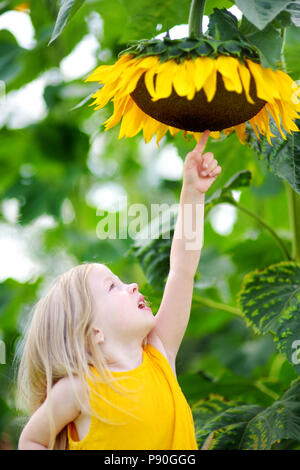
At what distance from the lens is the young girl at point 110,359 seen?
0.81 metres

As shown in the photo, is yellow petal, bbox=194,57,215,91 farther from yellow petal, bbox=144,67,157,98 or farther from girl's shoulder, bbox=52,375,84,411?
girl's shoulder, bbox=52,375,84,411

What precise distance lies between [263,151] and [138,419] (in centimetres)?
40

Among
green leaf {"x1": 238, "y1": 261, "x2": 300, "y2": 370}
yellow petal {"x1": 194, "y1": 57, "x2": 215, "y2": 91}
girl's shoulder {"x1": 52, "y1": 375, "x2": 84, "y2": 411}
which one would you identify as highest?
yellow petal {"x1": 194, "y1": 57, "x2": 215, "y2": 91}

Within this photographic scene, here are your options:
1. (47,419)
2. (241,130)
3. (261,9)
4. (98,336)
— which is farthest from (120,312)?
(261,9)

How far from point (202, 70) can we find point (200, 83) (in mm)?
18

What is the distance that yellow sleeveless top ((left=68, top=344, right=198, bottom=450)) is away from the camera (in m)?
0.81

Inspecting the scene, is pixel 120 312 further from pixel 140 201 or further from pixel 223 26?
pixel 140 201

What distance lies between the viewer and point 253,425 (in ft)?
3.72

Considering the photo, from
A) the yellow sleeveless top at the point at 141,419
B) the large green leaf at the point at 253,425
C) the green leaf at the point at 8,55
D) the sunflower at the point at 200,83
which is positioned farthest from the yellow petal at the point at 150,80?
the green leaf at the point at 8,55

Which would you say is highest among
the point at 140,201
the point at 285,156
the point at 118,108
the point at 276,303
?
the point at 118,108

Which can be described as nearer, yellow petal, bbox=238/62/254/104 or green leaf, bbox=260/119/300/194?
yellow petal, bbox=238/62/254/104

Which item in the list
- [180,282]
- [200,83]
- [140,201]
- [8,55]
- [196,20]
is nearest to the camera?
[200,83]

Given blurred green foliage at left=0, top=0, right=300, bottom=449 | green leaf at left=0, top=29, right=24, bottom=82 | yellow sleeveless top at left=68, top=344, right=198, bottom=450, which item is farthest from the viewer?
green leaf at left=0, top=29, right=24, bottom=82

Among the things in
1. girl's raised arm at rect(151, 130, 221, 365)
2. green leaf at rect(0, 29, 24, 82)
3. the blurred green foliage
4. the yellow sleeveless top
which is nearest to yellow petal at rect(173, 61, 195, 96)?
the blurred green foliage
